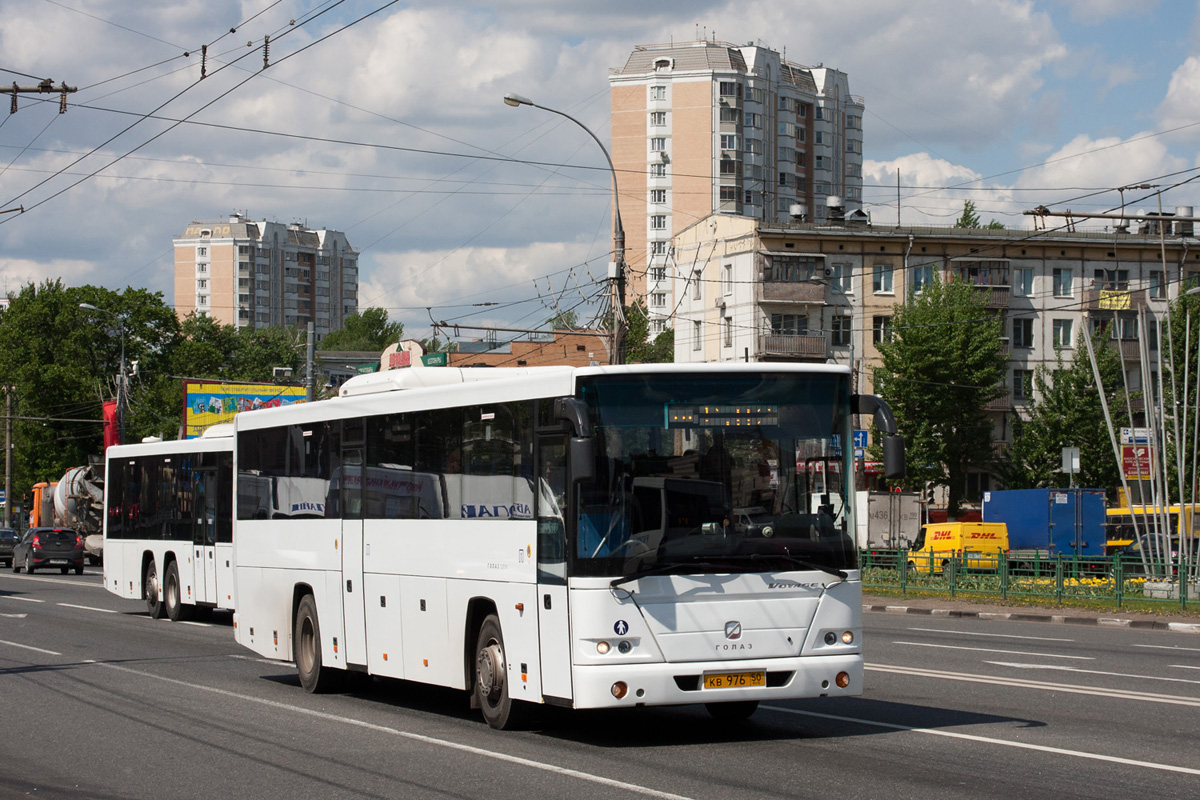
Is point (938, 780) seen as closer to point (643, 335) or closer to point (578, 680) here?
point (578, 680)

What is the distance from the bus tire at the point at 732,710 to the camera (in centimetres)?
1139

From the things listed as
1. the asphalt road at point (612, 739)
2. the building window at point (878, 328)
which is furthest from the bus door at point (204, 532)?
the building window at point (878, 328)

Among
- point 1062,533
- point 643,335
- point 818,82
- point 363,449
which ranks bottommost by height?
point 1062,533

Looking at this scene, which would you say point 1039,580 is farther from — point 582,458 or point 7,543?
point 7,543

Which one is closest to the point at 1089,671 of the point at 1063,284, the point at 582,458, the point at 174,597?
the point at 582,458

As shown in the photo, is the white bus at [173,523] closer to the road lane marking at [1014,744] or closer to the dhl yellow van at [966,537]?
the road lane marking at [1014,744]

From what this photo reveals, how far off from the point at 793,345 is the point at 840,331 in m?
2.87

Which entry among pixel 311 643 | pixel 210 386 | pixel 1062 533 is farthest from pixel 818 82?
→ pixel 311 643

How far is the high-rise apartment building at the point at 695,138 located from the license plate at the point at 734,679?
103 metres

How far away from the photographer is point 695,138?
378 feet

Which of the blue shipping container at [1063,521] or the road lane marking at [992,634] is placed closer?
the road lane marking at [992,634]

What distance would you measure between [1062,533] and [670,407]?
34.7 meters

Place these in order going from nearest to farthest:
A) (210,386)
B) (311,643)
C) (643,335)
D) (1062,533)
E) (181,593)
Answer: (311,643), (181,593), (1062,533), (210,386), (643,335)

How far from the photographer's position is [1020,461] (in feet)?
216
